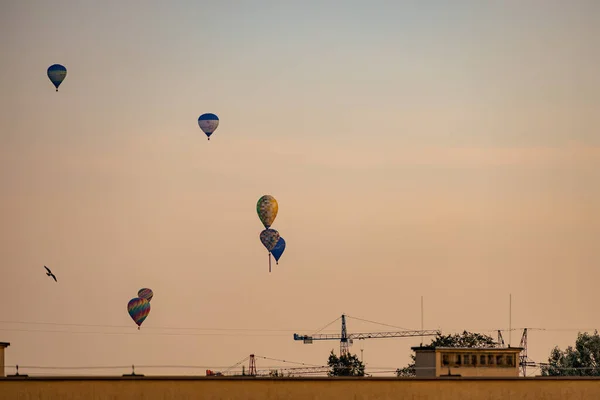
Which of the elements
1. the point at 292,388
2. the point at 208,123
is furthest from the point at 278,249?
the point at 292,388

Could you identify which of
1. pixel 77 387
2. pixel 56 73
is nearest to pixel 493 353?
pixel 77 387

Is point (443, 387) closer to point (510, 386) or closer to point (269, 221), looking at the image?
point (510, 386)

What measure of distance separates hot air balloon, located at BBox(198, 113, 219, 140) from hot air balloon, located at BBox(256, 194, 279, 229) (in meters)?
Result: 9.95

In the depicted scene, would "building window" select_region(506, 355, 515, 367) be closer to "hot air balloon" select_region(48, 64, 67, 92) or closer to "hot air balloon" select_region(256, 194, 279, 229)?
"hot air balloon" select_region(256, 194, 279, 229)

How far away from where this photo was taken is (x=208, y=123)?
167 meters

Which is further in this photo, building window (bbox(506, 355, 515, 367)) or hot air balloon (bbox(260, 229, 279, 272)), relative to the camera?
hot air balloon (bbox(260, 229, 279, 272))

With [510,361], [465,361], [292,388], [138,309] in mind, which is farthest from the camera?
[138,309]

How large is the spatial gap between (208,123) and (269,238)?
600 inches

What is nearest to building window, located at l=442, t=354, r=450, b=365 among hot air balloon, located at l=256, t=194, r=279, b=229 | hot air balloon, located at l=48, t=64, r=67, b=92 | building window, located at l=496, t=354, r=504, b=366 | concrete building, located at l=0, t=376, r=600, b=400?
building window, located at l=496, t=354, r=504, b=366

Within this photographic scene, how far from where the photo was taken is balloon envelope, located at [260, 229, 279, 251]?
16700 centimetres

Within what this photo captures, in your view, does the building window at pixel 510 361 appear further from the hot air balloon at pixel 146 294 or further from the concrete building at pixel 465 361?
the hot air balloon at pixel 146 294

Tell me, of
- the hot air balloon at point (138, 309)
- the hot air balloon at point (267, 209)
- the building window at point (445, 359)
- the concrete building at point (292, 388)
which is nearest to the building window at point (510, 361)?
the building window at point (445, 359)

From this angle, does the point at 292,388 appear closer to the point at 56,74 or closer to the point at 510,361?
the point at 510,361

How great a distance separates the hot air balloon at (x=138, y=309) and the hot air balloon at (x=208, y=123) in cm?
2624
